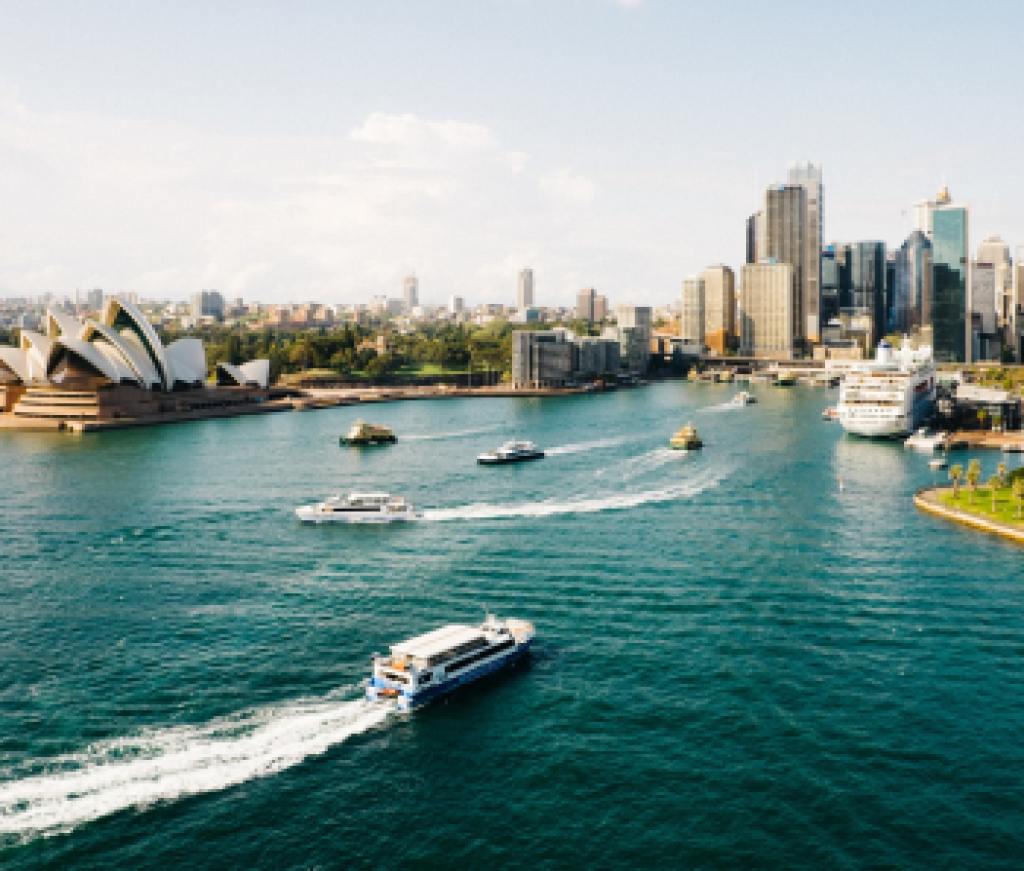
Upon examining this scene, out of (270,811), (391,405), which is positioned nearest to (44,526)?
(270,811)

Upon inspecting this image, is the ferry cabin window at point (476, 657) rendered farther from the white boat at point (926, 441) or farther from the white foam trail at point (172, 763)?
the white boat at point (926, 441)

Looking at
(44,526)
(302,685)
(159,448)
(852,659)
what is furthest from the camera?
(159,448)

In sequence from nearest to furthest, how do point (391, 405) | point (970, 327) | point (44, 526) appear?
point (44, 526) < point (391, 405) < point (970, 327)

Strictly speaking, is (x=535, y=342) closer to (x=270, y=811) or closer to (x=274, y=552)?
(x=274, y=552)

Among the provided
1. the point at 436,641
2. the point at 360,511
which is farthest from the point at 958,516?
the point at 436,641

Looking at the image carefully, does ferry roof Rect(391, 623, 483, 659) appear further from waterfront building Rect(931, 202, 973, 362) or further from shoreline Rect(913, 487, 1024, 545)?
waterfront building Rect(931, 202, 973, 362)

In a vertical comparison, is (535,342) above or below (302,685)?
above

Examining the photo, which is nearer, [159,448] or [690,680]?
[690,680]
